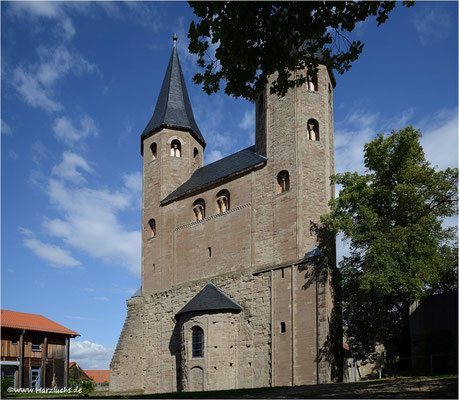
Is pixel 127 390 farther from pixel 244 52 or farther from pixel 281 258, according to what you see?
pixel 244 52

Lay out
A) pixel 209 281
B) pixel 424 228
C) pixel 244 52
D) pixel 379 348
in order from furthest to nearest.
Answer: pixel 379 348
pixel 209 281
pixel 424 228
pixel 244 52

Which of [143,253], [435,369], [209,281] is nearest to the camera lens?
[435,369]

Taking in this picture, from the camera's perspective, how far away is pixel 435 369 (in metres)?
19.0

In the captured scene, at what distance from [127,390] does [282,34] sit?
26481 mm

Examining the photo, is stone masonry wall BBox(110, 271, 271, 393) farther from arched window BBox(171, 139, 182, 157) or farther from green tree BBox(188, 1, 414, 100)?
green tree BBox(188, 1, 414, 100)

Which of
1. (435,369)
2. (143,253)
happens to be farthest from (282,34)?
(143,253)

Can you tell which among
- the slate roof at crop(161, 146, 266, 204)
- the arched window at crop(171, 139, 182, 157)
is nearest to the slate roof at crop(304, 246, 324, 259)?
the slate roof at crop(161, 146, 266, 204)

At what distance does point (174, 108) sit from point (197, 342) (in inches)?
718

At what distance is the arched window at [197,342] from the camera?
2698cm

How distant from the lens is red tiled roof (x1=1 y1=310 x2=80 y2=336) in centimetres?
3397

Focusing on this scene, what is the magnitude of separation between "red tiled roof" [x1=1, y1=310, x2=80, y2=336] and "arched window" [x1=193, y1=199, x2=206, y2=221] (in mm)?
13131

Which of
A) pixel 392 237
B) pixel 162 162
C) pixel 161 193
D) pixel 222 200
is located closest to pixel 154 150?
pixel 162 162

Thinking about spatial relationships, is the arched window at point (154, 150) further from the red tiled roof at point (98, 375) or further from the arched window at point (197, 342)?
the red tiled roof at point (98, 375)

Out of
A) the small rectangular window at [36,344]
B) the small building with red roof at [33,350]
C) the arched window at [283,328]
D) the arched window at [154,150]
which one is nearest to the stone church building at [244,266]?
the arched window at [283,328]
